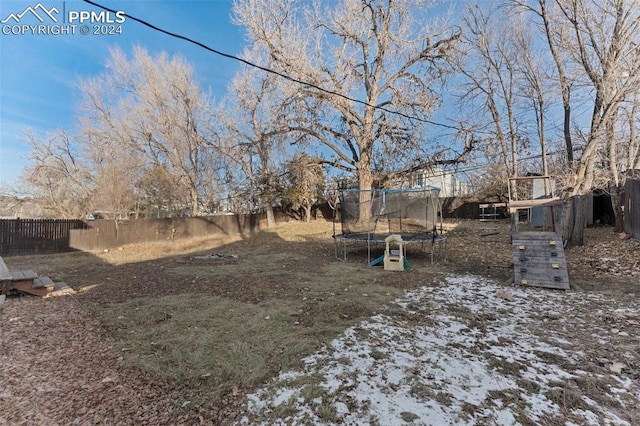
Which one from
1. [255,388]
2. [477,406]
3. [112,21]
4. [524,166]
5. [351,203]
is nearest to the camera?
[477,406]

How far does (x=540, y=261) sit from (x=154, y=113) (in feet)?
61.5

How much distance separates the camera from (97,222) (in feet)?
37.8

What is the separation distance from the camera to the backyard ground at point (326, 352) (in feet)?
6.98

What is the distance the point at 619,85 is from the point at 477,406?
28.8 ft

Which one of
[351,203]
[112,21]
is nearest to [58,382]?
[112,21]

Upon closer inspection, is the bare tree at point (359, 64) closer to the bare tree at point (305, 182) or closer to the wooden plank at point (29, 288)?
the bare tree at point (305, 182)

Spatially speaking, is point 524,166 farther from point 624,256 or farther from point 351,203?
point 351,203

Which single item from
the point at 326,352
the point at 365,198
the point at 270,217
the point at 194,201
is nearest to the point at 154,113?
the point at 194,201

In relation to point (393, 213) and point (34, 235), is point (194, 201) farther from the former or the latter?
A: point (393, 213)

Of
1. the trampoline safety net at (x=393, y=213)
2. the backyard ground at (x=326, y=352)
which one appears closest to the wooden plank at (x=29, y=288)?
the backyard ground at (x=326, y=352)

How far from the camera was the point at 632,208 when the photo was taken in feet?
28.6

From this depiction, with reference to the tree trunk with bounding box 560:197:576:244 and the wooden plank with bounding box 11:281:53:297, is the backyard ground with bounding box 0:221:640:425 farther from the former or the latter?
the tree trunk with bounding box 560:197:576:244

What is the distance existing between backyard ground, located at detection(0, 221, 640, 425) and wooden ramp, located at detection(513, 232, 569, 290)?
0.24 m

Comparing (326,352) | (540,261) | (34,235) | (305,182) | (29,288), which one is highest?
(305,182)
